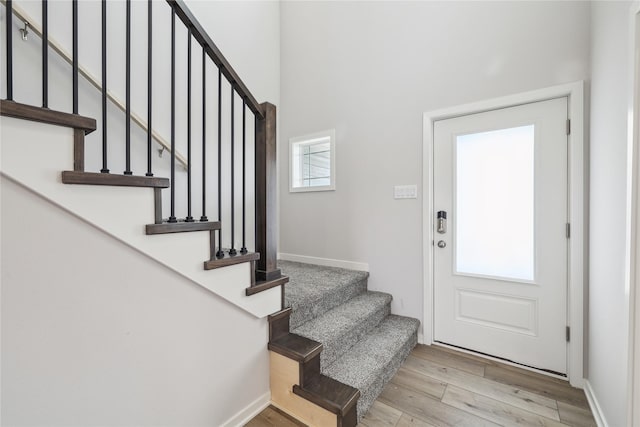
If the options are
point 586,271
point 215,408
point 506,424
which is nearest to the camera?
point 215,408

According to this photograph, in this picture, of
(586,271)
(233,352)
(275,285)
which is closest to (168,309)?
(233,352)

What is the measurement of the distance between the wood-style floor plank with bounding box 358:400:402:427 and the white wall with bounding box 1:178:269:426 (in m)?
0.80

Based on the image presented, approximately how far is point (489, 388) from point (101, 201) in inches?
95.5

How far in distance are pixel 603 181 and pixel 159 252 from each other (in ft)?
7.67

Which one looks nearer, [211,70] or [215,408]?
[215,408]

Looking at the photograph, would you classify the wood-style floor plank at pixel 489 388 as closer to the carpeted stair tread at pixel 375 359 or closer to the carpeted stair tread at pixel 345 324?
the carpeted stair tread at pixel 375 359

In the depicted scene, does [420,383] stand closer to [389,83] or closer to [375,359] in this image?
[375,359]

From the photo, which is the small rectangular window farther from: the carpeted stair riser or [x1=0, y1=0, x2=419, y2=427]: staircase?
the carpeted stair riser

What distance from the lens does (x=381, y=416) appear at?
5.26ft

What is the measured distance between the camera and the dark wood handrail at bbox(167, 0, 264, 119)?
124 cm

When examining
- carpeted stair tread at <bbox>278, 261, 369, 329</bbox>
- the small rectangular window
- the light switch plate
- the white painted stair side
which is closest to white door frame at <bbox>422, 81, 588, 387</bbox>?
the light switch plate

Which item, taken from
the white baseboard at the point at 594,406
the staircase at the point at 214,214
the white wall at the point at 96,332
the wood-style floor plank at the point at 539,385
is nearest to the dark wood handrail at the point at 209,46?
the staircase at the point at 214,214

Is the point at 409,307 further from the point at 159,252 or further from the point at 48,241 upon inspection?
the point at 48,241

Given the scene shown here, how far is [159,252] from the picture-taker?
3.84 ft
